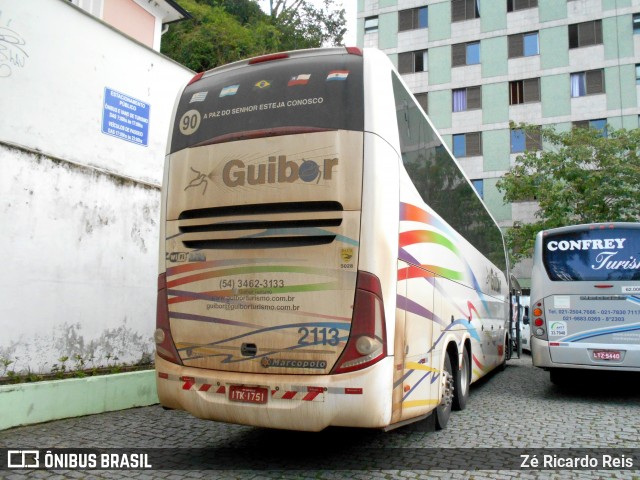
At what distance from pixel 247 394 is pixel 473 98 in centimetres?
3230

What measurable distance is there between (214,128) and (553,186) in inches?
779

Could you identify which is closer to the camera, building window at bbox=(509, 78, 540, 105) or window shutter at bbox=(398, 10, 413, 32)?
building window at bbox=(509, 78, 540, 105)

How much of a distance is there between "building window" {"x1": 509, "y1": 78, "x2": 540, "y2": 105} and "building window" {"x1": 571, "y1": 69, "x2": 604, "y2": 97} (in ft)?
6.36

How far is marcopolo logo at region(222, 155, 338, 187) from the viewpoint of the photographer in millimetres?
4875

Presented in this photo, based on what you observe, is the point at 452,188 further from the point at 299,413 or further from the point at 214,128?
the point at 299,413

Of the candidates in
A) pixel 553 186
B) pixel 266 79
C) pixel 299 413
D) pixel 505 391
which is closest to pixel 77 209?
pixel 266 79

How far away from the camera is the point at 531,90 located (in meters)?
32.6

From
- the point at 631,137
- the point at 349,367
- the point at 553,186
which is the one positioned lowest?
the point at 349,367

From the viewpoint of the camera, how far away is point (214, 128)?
215 inches

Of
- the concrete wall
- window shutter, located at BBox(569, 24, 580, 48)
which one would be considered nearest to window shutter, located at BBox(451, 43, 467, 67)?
window shutter, located at BBox(569, 24, 580, 48)

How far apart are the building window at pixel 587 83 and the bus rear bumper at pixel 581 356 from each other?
86.9 feet

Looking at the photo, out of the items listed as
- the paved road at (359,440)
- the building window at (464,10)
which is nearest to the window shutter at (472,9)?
the building window at (464,10)

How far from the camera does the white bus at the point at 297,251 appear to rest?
4.66 meters

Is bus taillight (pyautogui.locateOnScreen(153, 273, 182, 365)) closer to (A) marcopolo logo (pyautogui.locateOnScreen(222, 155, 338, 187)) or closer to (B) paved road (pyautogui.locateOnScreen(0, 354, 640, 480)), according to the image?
(B) paved road (pyautogui.locateOnScreen(0, 354, 640, 480))
